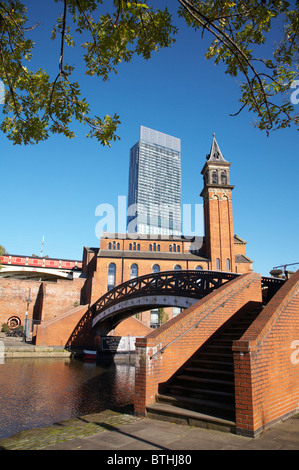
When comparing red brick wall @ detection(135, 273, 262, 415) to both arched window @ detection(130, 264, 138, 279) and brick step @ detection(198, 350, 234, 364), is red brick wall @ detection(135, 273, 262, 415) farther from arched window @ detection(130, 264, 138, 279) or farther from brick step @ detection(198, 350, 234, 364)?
arched window @ detection(130, 264, 138, 279)

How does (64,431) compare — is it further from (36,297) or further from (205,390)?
(36,297)

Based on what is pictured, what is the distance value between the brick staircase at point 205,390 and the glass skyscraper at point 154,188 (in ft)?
498

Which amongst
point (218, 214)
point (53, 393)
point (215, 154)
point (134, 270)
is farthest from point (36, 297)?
point (215, 154)

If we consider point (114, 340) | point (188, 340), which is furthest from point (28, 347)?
point (188, 340)

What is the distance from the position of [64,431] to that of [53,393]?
25.7 ft

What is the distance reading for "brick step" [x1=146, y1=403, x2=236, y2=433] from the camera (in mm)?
4676

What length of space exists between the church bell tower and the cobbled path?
37.7m

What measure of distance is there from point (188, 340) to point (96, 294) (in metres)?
32.5

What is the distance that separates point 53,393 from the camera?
1180 centimetres

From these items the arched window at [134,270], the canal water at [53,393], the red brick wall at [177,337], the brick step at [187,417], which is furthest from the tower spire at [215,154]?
the brick step at [187,417]

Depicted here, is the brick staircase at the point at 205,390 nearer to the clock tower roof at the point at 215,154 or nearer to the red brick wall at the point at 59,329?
the red brick wall at the point at 59,329

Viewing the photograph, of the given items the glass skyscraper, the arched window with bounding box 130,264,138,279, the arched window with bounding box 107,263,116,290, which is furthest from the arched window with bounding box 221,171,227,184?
the glass skyscraper

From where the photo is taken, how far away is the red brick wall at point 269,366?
459cm

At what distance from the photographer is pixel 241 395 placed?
4656 mm
